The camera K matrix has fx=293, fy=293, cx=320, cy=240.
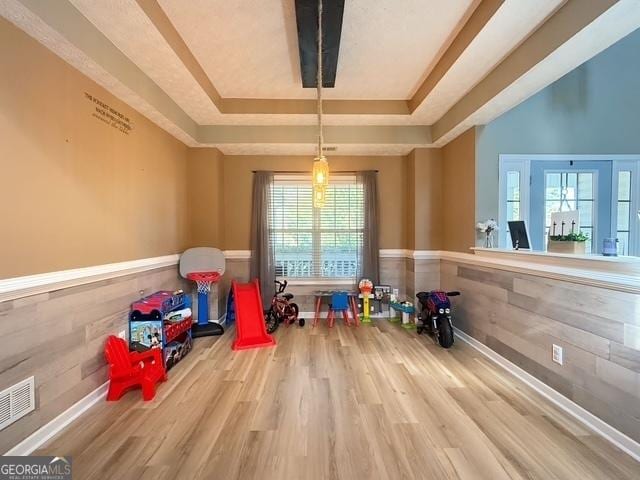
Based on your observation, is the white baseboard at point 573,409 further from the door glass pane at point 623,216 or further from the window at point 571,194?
the door glass pane at point 623,216

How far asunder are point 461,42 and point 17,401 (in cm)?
390

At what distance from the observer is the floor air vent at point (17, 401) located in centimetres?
161

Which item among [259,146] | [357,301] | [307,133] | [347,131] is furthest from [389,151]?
[357,301]

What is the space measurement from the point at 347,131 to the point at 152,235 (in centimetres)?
271

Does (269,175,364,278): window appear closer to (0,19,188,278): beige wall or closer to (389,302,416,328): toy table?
(389,302,416,328): toy table

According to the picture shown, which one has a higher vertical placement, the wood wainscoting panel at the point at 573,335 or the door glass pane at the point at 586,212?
the door glass pane at the point at 586,212

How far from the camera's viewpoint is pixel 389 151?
4.31 m

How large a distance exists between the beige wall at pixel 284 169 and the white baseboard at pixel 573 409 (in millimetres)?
2174

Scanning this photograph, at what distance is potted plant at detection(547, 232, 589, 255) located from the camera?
2.32m

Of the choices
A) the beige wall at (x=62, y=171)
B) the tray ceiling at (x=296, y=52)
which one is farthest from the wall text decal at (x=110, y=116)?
the tray ceiling at (x=296, y=52)

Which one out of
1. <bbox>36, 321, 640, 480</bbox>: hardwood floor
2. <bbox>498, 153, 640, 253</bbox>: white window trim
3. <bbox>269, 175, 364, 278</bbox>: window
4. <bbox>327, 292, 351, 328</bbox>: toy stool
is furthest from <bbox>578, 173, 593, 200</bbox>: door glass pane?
<bbox>327, 292, 351, 328</bbox>: toy stool

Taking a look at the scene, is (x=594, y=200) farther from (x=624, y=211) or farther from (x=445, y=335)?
(x=445, y=335)

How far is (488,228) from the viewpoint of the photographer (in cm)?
321

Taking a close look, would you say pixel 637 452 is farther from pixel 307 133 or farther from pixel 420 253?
pixel 307 133
